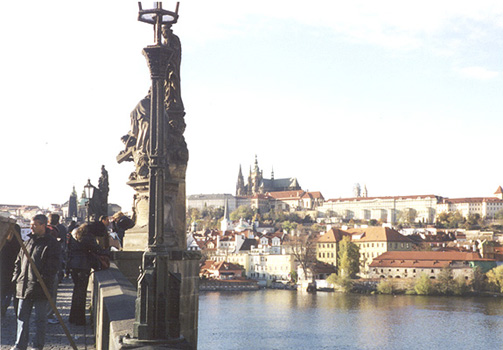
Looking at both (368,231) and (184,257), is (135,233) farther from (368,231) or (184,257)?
(368,231)

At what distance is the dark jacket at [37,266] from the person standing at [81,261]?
47.9 inches

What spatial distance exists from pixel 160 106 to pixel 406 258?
224 feet

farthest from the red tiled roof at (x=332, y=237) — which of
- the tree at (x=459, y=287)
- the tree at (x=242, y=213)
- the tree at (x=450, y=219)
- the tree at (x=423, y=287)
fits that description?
the tree at (x=242, y=213)

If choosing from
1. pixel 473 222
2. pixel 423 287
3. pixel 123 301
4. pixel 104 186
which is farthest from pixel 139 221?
pixel 473 222

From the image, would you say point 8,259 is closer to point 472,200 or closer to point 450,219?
point 450,219

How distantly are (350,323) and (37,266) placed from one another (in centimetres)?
3584

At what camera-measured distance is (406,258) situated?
69.1 meters

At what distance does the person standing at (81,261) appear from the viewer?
5.86 m

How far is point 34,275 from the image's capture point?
439cm

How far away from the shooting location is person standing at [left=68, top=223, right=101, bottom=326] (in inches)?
231

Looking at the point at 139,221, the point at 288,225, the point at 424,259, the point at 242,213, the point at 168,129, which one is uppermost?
the point at 242,213

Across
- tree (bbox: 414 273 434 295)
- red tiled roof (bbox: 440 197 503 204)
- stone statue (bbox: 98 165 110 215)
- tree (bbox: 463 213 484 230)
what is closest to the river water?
tree (bbox: 414 273 434 295)

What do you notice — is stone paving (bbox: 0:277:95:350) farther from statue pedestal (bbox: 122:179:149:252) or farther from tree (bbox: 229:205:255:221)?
tree (bbox: 229:205:255:221)

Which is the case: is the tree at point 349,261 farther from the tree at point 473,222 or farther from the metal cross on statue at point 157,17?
the metal cross on statue at point 157,17
